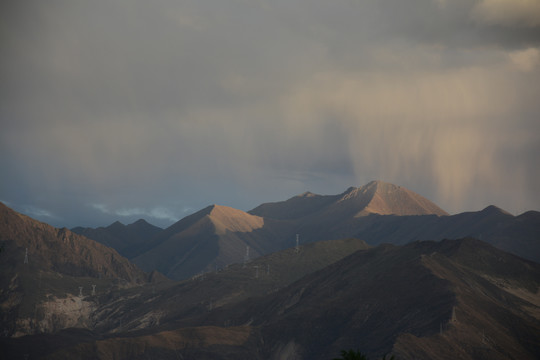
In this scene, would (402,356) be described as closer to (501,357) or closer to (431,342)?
(431,342)

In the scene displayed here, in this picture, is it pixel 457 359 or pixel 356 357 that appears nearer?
pixel 356 357

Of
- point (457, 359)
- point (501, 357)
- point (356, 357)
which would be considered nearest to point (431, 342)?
point (457, 359)

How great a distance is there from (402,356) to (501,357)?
106 ft

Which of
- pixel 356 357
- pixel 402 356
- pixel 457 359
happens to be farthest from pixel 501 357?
pixel 356 357

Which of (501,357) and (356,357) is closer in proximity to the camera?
(356,357)

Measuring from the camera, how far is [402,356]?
188 metres

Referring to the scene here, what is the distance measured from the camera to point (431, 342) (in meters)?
197

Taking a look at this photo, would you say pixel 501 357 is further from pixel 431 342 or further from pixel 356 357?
pixel 356 357

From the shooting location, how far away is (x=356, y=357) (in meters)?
93.1

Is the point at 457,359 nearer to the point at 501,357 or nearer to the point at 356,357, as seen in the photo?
the point at 501,357

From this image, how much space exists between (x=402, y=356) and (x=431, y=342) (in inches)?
535

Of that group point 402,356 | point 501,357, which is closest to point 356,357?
point 402,356

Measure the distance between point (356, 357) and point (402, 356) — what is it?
334 ft

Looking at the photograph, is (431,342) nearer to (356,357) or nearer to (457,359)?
(457,359)
